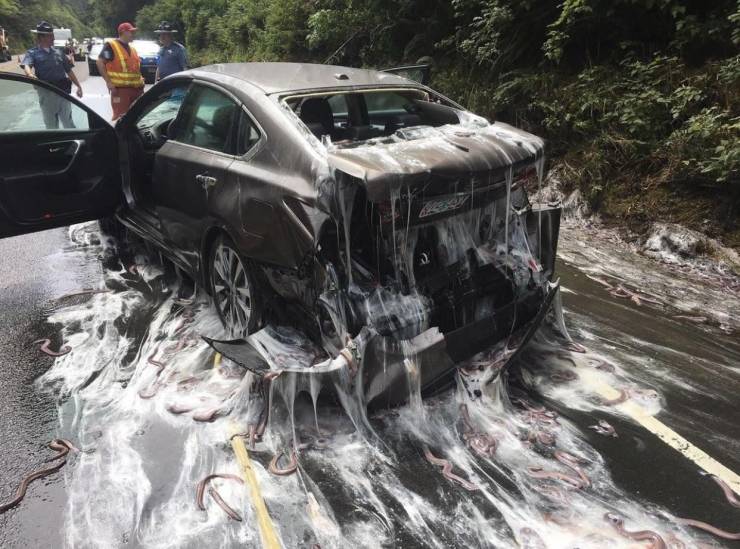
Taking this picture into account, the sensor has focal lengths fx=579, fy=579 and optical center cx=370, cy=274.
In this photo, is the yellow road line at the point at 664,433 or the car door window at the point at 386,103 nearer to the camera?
the yellow road line at the point at 664,433

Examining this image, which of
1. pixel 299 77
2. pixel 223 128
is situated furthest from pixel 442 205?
pixel 223 128

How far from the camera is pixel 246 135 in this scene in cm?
351

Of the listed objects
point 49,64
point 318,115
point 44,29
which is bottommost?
point 318,115

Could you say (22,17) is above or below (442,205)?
above

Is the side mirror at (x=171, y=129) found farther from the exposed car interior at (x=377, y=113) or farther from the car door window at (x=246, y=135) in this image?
the exposed car interior at (x=377, y=113)

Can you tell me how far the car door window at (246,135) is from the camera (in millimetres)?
3436

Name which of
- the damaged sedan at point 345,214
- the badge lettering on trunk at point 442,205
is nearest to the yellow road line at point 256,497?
the damaged sedan at point 345,214

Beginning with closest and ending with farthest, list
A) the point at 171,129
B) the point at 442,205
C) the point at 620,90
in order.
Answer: the point at 442,205, the point at 171,129, the point at 620,90

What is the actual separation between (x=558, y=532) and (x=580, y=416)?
3.06 feet

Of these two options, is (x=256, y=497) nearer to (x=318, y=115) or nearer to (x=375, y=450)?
(x=375, y=450)

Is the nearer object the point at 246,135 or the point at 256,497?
the point at 256,497

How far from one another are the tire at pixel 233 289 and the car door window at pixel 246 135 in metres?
0.57

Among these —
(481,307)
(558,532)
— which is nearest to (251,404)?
(481,307)

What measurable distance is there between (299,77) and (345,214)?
1416 mm
